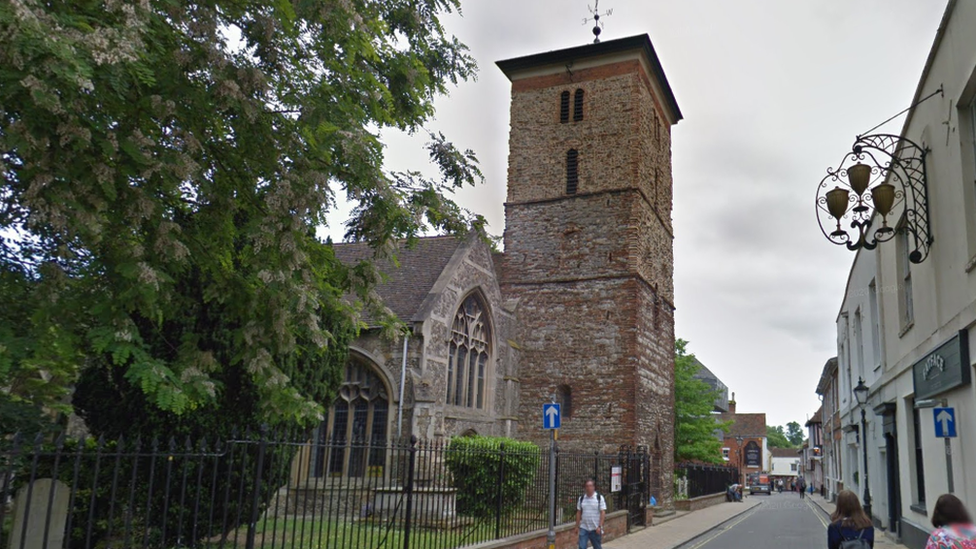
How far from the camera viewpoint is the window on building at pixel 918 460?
15.0 metres

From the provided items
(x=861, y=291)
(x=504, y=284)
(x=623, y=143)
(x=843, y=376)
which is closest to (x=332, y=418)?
(x=504, y=284)

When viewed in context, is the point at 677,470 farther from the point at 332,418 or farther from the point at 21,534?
the point at 21,534

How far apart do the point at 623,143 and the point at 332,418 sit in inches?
567

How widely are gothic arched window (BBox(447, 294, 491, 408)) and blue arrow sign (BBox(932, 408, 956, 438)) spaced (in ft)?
45.6

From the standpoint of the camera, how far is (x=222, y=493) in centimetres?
1073

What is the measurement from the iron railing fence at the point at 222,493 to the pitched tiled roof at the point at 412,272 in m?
4.64

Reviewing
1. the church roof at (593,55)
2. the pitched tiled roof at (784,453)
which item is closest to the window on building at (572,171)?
the church roof at (593,55)

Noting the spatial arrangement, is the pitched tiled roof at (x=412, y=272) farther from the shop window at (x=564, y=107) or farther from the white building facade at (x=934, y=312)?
the white building facade at (x=934, y=312)

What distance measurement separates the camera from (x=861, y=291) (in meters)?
23.3

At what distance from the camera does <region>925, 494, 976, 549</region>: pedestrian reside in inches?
218

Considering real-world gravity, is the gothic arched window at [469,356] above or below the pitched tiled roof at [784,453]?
above

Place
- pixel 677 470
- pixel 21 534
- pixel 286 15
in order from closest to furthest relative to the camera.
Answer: pixel 21 534 → pixel 286 15 → pixel 677 470

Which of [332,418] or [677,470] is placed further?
[677,470]

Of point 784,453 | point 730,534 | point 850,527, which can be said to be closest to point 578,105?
point 730,534
